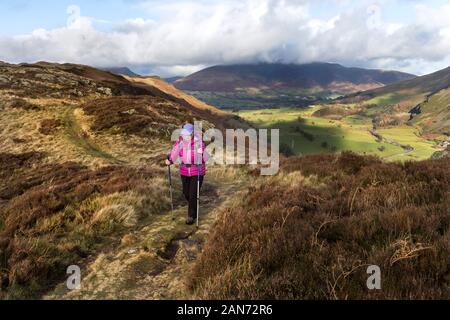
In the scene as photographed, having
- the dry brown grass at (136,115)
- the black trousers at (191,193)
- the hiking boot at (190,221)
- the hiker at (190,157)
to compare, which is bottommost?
the hiking boot at (190,221)

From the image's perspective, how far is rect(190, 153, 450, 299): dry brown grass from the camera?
15.2ft

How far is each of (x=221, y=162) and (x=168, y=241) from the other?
13443 millimetres

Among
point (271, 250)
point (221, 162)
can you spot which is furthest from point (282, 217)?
point (221, 162)

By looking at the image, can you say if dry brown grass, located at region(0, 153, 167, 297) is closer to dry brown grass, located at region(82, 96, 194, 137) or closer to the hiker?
the hiker

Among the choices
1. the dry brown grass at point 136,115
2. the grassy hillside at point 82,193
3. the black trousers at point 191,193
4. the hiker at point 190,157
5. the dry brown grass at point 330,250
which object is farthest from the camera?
the dry brown grass at point 136,115

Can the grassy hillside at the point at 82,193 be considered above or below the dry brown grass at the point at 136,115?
below

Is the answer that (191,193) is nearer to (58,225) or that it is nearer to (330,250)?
(58,225)

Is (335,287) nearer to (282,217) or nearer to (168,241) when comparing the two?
(282,217)

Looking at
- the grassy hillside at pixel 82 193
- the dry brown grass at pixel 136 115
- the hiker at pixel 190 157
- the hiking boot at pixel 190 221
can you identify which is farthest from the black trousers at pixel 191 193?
the dry brown grass at pixel 136 115

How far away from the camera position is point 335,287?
4684 millimetres

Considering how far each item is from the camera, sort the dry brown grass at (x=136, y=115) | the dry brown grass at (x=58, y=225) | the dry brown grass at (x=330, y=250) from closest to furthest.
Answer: the dry brown grass at (x=330, y=250) → the dry brown grass at (x=58, y=225) → the dry brown grass at (x=136, y=115)

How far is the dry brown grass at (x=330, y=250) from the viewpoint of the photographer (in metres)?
4.63

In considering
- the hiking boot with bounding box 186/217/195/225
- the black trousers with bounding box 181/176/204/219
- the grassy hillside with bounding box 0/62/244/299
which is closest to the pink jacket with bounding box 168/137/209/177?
the black trousers with bounding box 181/176/204/219

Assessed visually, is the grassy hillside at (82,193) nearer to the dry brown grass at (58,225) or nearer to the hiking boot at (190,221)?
the dry brown grass at (58,225)
